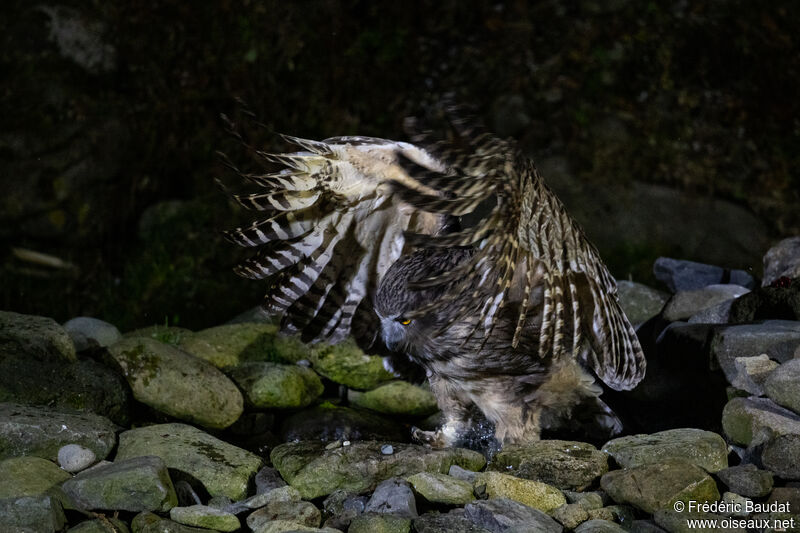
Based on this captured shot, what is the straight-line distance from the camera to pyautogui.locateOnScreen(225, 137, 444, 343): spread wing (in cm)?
380

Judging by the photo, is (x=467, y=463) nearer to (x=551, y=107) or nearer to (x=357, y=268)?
(x=357, y=268)

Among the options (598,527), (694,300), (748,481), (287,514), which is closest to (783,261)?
(694,300)

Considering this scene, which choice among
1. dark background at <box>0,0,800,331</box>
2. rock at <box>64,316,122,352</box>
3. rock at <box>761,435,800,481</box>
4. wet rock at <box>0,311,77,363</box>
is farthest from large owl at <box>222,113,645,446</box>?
dark background at <box>0,0,800,331</box>

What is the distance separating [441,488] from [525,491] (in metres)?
0.34

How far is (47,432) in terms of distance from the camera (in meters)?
3.53

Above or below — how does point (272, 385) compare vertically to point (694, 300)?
below

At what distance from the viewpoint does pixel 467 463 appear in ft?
12.6

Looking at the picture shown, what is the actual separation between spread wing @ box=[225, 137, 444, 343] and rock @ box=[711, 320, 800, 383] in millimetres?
1551

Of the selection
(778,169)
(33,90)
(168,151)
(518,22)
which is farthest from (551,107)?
(33,90)

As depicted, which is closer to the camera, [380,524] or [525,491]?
[380,524]

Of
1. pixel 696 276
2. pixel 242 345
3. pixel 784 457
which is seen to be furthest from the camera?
pixel 696 276

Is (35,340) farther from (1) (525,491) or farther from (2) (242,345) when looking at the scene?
(1) (525,491)

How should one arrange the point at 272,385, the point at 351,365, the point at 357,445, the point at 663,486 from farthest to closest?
the point at 351,365 → the point at 272,385 → the point at 357,445 → the point at 663,486

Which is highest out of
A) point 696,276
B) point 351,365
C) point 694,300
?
point 696,276
